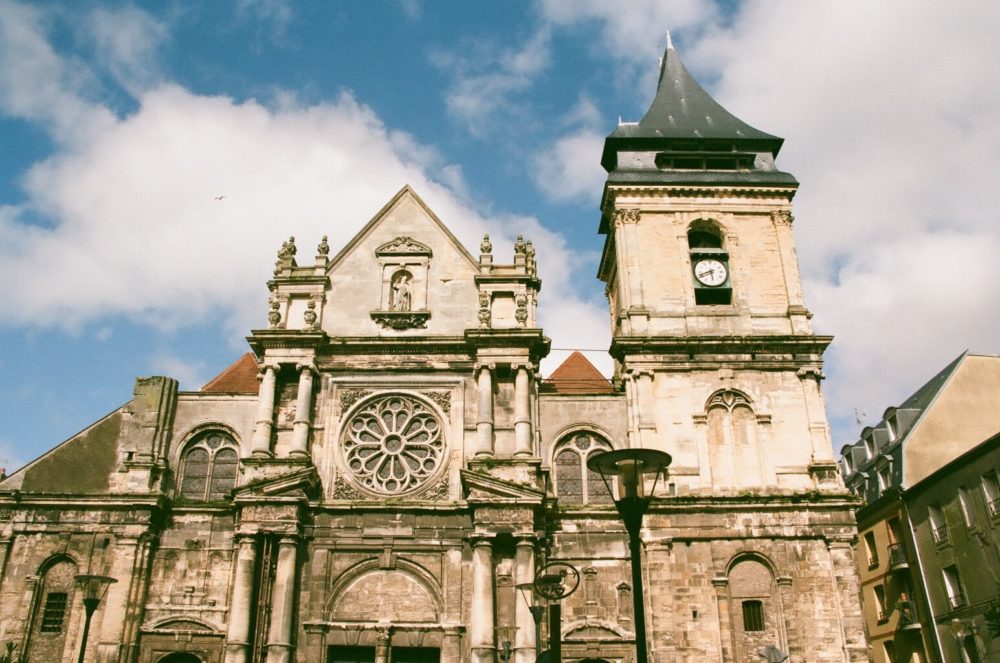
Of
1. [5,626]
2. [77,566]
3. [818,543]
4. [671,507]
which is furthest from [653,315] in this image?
[5,626]

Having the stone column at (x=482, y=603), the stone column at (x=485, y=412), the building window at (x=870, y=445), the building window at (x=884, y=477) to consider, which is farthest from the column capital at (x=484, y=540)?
the building window at (x=870, y=445)

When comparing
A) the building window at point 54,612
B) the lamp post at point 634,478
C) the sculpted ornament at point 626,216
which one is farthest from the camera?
the sculpted ornament at point 626,216

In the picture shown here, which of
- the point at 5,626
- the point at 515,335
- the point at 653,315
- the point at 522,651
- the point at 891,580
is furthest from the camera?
the point at 891,580

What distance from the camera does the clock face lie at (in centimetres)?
2627

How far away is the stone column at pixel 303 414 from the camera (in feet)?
74.2

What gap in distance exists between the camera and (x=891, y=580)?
94.2ft

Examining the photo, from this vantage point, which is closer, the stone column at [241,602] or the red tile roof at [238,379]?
the stone column at [241,602]

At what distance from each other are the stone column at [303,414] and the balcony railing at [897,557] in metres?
19.2

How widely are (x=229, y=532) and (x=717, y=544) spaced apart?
12472mm

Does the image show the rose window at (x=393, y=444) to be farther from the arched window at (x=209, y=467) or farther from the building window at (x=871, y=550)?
the building window at (x=871, y=550)

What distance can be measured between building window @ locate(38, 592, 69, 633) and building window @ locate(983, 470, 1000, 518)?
79.9 ft

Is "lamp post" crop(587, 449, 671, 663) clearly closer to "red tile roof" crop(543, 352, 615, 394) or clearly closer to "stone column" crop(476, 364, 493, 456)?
"stone column" crop(476, 364, 493, 456)

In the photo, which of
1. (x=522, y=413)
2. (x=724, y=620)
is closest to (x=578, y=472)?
(x=522, y=413)

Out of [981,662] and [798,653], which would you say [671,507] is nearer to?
[798,653]
